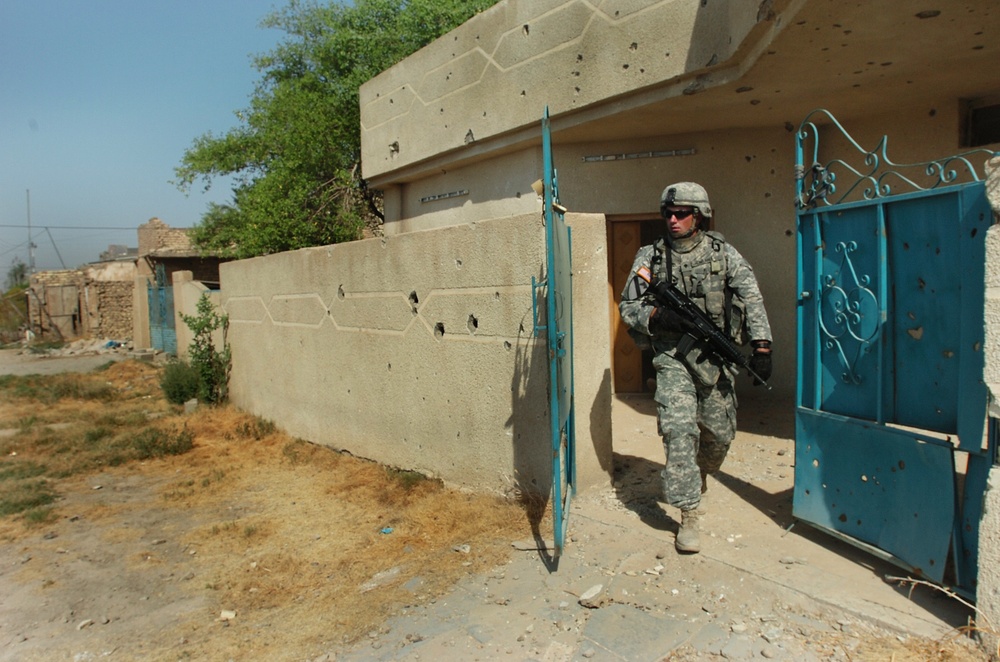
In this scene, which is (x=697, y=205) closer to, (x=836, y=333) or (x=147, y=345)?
(x=836, y=333)

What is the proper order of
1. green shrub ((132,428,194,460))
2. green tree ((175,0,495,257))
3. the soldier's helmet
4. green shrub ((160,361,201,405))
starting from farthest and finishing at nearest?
green tree ((175,0,495,257))
green shrub ((160,361,201,405))
green shrub ((132,428,194,460))
the soldier's helmet

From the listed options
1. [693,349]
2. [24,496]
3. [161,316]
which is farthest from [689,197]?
[161,316]

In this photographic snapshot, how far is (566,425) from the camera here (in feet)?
12.4

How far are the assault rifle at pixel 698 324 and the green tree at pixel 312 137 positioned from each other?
8.76 metres

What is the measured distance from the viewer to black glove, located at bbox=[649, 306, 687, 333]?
11.1ft

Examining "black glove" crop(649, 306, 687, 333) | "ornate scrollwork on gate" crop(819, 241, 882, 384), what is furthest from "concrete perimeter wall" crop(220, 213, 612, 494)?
"ornate scrollwork on gate" crop(819, 241, 882, 384)

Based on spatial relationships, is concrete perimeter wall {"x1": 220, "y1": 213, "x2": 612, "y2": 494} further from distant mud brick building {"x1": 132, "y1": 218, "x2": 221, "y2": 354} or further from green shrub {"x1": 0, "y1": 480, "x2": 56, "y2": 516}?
distant mud brick building {"x1": 132, "y1": 218, "x2": 221, "y2": 354}

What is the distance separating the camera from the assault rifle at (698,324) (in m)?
3.38

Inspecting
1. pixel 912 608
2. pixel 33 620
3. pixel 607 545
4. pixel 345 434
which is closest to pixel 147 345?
pixel 345 434

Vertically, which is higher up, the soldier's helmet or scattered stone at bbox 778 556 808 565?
the soldier's helmet

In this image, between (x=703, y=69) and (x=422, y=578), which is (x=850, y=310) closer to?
(x=422, y=578)

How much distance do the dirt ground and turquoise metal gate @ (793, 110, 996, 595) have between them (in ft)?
0.84

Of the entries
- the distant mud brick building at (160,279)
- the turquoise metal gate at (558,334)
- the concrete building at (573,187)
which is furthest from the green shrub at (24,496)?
the distant mud brick building at (160,279)

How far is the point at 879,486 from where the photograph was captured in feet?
9.63
